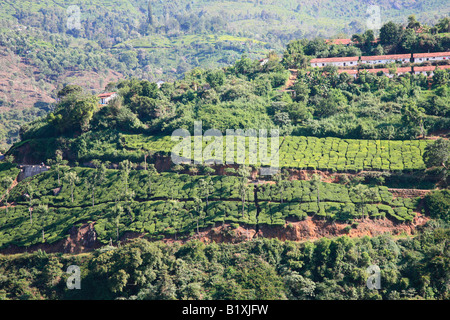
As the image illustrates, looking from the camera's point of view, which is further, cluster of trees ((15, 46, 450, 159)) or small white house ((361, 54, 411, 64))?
small white house ((361, 54, 411, 64))

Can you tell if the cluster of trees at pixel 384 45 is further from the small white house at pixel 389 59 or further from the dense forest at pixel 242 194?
the small white house at pixel 389 59

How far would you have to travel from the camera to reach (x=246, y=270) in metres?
43.2

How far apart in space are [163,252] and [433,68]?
5436 cm

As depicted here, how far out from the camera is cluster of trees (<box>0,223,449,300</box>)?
40719mm

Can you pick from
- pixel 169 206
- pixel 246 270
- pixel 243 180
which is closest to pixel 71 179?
pixel 169 206

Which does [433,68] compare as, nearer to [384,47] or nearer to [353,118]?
[384,47]

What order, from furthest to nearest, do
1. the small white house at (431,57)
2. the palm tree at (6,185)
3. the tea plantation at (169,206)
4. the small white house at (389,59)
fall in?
the small white house at (389,59), the small white house at (431,57), the palm tree at (6,185), the tea plantation at (169,206)

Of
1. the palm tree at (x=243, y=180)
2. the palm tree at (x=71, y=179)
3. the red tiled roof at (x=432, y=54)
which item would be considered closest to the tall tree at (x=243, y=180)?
the palm tree at (x=243, y=180)

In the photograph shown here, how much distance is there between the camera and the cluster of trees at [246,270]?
A: 4072cm

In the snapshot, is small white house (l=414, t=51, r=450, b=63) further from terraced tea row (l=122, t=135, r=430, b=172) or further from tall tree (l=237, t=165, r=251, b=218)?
tall tree (l=237, t=165, r=251, b=218)

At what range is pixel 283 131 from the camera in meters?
61.1

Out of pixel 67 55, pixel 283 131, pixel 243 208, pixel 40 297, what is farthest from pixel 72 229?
pixel 67 55

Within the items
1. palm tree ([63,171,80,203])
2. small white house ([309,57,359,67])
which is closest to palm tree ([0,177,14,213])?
palm tree ([63,171,80,203])

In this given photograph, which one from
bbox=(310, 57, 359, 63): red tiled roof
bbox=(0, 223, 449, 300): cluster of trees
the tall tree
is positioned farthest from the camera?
bbox=(310, 57, 359, 63): red tiled roof
